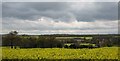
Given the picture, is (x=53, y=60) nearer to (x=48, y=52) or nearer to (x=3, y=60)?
(x=48, y=52)

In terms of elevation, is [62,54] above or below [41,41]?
below

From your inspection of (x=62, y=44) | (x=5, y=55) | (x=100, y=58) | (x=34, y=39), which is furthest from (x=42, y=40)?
(x=100, y=58)

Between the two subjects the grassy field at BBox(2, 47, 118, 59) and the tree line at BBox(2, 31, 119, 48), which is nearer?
the grassy field at BBox(2, 47, 118, 59)

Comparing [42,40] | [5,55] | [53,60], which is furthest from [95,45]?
[5,55]

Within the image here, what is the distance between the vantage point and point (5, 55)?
12.9 m

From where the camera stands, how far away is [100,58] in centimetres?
1247

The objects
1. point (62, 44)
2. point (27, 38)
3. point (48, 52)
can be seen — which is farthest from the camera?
point (62, 44)

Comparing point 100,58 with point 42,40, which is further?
point 42,40

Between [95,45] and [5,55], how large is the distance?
5644mm

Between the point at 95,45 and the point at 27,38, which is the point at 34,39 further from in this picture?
the point at 95,45

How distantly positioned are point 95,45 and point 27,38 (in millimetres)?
4098

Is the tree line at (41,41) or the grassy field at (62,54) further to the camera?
the tree line at (41,41)

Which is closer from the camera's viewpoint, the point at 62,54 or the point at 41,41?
the point at 62,54

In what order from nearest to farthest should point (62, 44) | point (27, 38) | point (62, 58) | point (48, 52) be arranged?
1. point (62, 58)
2. point (48, 52)
3. point (27, 38)
4. point (62, 44)
